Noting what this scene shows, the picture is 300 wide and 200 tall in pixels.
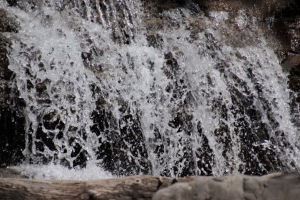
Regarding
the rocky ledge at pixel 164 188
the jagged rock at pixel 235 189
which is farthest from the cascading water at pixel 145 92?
the jagged rock at pixel 235 189

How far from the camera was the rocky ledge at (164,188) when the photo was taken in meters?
1.84

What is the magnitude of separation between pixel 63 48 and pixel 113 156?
3.54 ft

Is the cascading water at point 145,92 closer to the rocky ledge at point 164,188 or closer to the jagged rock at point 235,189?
the rocky ledge at point 164,188

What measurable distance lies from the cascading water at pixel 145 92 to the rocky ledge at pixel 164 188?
1.41 m

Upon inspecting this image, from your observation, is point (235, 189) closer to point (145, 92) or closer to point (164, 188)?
point (164, 188)

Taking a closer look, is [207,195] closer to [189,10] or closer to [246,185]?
[246,185]

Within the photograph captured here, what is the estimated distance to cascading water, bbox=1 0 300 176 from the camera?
3.60m

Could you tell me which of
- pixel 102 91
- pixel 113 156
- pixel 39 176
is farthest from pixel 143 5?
pixel 39 176

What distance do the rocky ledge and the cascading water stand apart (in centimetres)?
141

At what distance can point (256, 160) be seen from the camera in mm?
4020

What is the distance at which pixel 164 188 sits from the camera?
1920mm

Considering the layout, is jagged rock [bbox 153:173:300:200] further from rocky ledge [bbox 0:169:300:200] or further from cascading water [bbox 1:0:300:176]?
cascading water [bbox 1:0:300:176]

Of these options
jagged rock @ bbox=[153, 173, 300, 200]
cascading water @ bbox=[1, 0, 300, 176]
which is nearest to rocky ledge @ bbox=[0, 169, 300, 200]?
jagged rock @ bbox=[153, 173, 300, 200]

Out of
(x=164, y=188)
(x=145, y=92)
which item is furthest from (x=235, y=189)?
(x=145, y=92)
